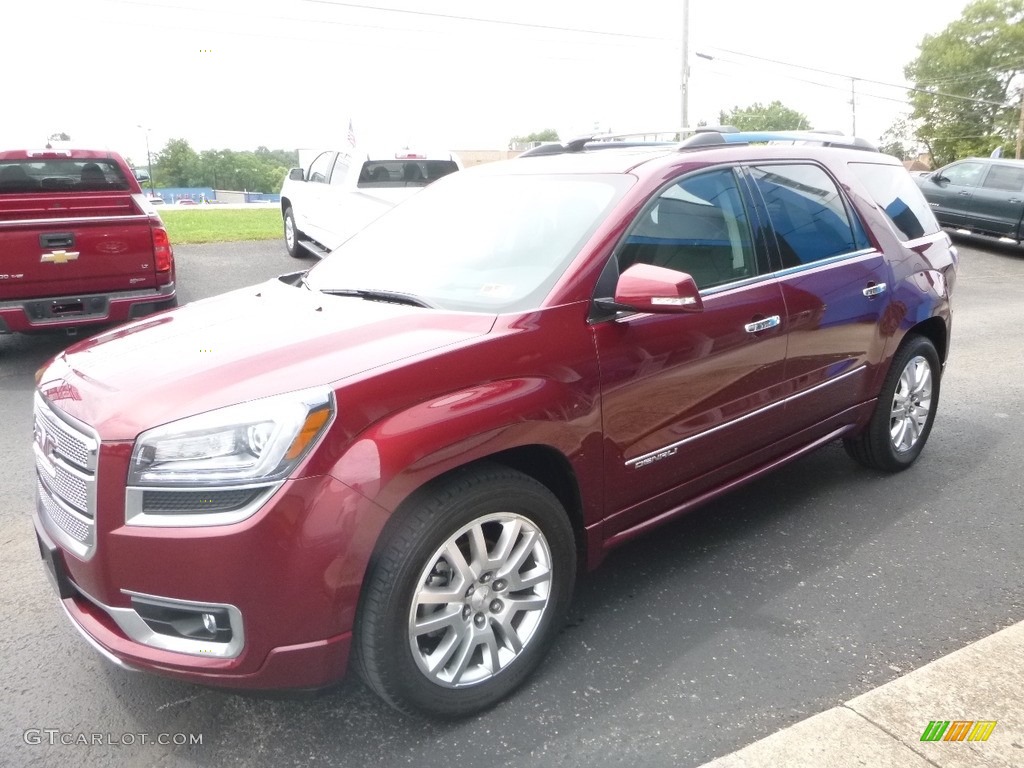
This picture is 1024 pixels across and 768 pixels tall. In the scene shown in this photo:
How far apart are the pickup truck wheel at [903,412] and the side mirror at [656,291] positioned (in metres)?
2.14

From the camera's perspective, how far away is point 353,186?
10.7 meters

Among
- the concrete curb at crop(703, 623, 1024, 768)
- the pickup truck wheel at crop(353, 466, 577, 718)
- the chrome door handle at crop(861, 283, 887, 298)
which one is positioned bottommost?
the concrete curb at crop(703, 623, 1024, 768)

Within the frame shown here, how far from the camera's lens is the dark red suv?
2260 millimetres

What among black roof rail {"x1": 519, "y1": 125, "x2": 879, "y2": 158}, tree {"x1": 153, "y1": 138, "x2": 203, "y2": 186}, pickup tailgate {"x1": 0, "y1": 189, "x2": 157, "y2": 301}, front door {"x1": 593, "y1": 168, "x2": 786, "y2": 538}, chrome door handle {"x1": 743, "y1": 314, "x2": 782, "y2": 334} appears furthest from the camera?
tree {"x1": 153, "y1": 138, "x2": 203, "y2": 186}

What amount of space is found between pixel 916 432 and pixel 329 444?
3.77 metres

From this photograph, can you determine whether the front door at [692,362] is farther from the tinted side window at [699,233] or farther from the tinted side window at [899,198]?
the tinted side window at [899,198]

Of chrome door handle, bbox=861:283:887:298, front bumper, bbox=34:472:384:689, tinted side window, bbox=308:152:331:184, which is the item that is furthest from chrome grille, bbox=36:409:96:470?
tinted side window, bbox=308:152:331:184

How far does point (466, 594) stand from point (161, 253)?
18.5ft

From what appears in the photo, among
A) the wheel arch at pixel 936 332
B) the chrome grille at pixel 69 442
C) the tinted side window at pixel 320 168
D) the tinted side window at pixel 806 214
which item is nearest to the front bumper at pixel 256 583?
the chrome grille at pixel 69 442

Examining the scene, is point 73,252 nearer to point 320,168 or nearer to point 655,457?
point 655,457

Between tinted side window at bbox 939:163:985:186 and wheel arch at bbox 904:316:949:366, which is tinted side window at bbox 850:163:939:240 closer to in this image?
wheel arch at bbox 904:316:949:366

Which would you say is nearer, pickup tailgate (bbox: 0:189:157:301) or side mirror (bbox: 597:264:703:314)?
side mirror (bbox: 597:264:703:314)

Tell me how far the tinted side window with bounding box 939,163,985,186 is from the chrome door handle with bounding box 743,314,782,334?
15217 mm

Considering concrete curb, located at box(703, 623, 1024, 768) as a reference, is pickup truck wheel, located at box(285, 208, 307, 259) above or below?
above
